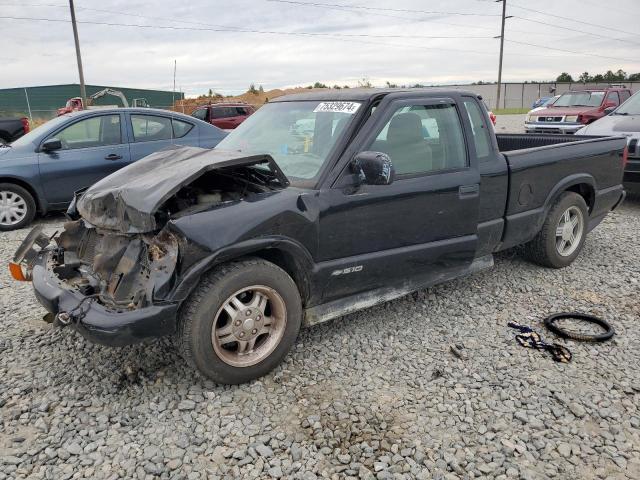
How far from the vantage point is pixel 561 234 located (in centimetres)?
509

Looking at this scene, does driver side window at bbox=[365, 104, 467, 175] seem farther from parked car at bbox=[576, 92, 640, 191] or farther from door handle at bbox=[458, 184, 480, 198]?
parked car at bbox=[576, 92, 640, 191]

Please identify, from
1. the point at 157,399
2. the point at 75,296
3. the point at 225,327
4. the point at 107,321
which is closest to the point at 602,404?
the point at 225,327

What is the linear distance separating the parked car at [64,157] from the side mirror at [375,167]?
16.6 ft

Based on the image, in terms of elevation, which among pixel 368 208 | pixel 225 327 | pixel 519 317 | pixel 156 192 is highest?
pixel 156 192

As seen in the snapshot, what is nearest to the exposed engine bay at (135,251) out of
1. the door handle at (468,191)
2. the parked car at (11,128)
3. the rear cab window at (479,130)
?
the door handle at (468,191)

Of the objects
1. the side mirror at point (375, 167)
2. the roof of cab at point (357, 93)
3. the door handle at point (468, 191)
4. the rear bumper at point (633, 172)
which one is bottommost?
the rear bumper at point (633, 172)

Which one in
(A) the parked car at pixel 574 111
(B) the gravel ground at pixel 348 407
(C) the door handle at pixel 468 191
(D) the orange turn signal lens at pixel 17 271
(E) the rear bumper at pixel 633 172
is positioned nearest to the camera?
(B) the gravel ground at pixel 348 407

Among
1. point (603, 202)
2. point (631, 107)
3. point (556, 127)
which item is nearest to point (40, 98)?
point (556, 127)

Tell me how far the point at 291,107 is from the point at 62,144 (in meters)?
4.54

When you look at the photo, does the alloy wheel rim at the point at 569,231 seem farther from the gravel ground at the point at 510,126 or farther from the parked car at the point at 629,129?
the gravel ground at the point at 510,126

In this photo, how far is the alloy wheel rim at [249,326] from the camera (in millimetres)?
3052

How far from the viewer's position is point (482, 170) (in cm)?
412

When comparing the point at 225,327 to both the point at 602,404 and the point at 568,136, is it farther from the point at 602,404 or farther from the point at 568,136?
the point at 568,136

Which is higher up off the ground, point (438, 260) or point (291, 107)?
point (291, 107)
